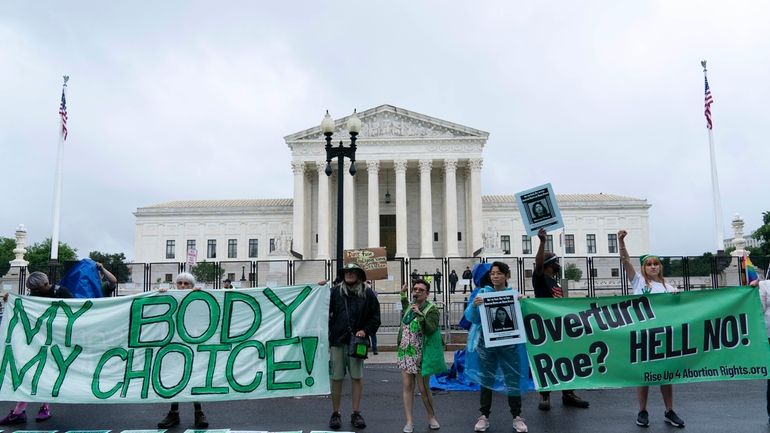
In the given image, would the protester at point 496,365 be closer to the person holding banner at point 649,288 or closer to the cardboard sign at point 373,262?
the person holding banner at point 649,288

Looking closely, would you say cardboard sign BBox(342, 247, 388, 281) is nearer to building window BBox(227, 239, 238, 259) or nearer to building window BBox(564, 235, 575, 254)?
building window BBox(227, 239, 238, 259)

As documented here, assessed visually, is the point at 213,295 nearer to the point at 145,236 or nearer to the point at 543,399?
the point at 543,399

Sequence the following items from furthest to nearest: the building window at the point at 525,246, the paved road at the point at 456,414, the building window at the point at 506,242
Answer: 1. the building window at the point at 506,242
2. the building window at the point at 525,246
3. the paved road at the point at 456,414

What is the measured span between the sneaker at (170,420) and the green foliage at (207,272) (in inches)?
559

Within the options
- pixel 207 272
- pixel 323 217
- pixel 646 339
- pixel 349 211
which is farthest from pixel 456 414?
pixel 349 211

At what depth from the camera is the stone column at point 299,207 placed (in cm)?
5725

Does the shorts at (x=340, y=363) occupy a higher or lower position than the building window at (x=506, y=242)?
lower

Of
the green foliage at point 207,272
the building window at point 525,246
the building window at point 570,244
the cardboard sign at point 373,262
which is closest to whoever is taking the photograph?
the cardboard sign at point 373,262

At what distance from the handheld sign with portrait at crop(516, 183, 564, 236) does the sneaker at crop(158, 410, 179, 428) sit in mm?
6035

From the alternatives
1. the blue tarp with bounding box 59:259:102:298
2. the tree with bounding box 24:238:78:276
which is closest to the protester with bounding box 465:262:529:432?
the blue tarp with bounding box 59:259:102:298

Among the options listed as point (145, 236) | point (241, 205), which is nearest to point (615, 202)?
point (241, 205)

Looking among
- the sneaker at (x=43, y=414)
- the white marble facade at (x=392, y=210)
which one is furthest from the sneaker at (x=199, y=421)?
the white marble facade at (x=392, y=210)

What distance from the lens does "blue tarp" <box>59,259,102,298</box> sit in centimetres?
869

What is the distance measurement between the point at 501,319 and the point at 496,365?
0.60m
